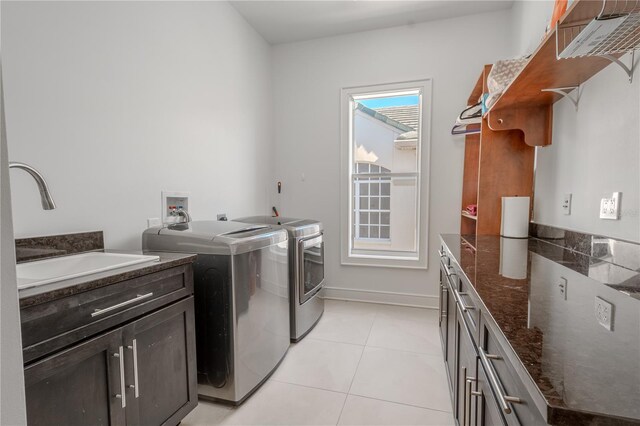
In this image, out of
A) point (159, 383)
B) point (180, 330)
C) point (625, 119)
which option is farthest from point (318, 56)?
point (159, 383)

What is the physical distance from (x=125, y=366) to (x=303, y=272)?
4.80ft

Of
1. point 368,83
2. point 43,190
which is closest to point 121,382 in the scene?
point 43,190

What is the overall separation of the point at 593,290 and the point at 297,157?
Answer: 302 centimetres

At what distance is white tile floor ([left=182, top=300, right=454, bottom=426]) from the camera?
1.64 m

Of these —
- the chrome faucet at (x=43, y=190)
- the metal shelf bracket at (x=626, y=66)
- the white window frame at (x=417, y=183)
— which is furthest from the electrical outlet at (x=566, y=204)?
the chrome faucet at (x=43, y=190)

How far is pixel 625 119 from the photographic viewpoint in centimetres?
123

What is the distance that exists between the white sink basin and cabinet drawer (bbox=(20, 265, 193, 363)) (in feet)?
0.29

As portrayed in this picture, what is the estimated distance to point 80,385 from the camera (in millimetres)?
1047

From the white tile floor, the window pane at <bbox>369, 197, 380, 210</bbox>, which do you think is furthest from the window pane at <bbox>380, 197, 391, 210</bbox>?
the white tile floor

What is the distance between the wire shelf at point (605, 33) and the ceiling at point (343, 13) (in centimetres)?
218

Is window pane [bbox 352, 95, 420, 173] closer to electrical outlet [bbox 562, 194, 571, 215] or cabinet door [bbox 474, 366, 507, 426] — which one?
electrical outlet [bbox 562, 194, 571, 215]

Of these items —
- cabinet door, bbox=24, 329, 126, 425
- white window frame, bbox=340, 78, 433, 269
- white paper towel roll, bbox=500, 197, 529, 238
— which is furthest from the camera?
white window frame, bbox=340, 78, 433, 269

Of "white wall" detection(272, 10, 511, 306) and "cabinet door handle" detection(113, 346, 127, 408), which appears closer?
"cabinet door handle" detection(113, 346, 127, 408)

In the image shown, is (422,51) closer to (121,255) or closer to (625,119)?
(625,119)
